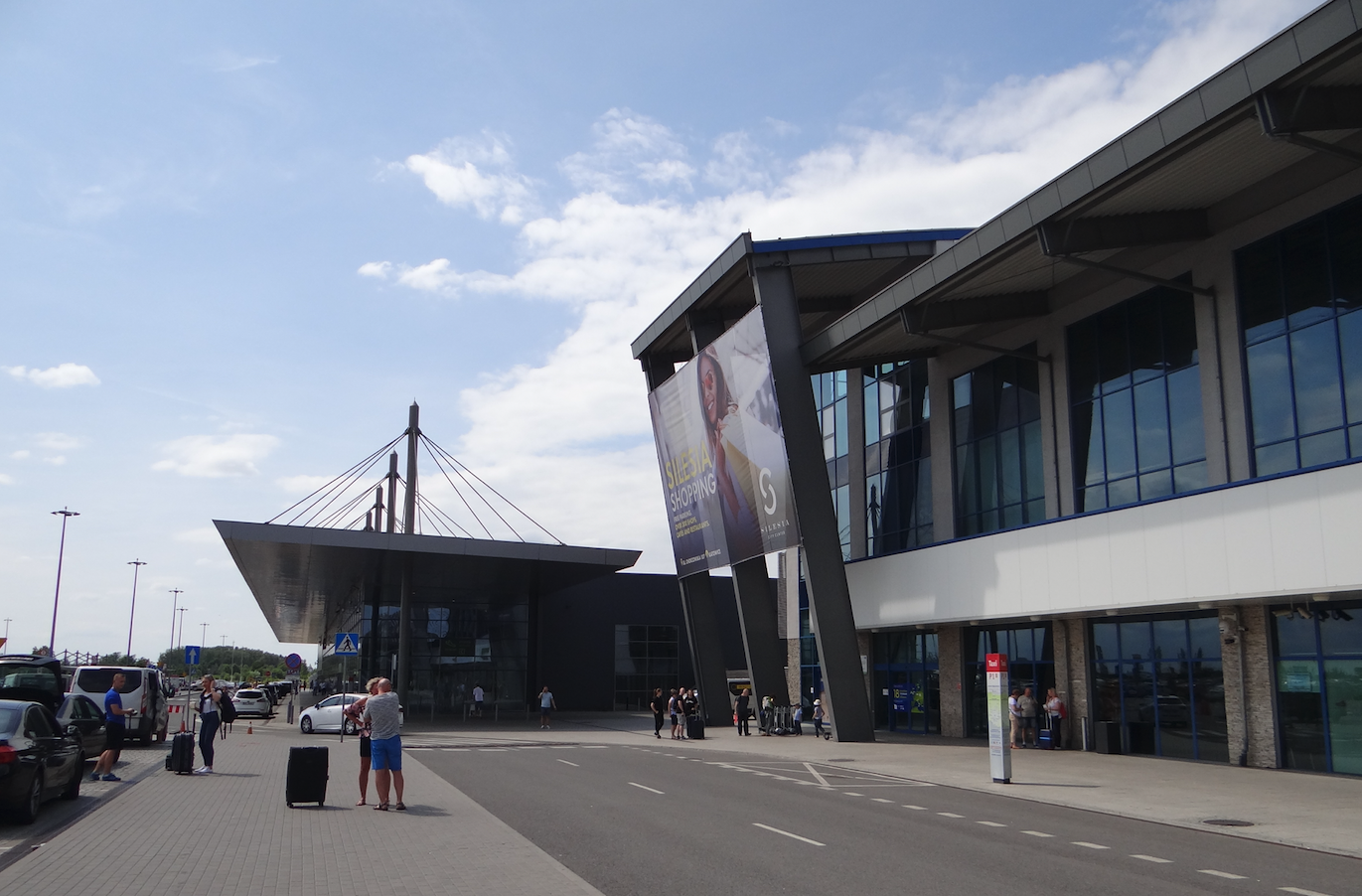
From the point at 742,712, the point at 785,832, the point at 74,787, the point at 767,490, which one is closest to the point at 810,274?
the point at 767,490

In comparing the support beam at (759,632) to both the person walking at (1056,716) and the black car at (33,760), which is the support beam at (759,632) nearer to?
the person walking at (1056,716)

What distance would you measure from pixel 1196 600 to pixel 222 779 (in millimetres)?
18477

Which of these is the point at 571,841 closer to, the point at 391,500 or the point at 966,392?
the point at 966,392

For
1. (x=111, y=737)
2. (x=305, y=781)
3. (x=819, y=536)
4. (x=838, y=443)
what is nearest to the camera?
(x=305, y=781)

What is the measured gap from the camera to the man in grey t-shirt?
14477mm

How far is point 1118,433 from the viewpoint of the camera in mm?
26406

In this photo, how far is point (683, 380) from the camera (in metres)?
37.3

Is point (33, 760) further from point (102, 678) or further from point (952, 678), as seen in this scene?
point (952, 678)

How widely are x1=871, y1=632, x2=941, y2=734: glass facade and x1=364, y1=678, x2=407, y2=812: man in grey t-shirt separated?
22.1 meters

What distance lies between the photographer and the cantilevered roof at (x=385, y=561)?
123ft

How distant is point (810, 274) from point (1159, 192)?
43.4ft

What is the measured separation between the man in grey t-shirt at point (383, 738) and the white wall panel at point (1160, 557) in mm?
15570

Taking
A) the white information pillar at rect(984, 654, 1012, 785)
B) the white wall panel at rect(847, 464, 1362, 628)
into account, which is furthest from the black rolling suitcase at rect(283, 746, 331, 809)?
the white wall panel at rect(847, 464, 1362, 628)

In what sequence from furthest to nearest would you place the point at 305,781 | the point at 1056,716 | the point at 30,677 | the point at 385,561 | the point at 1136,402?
the point at 385,561 < the point at 1056,716 < the point at 1136,402 < the point at 30,677 < the point at 305,781
